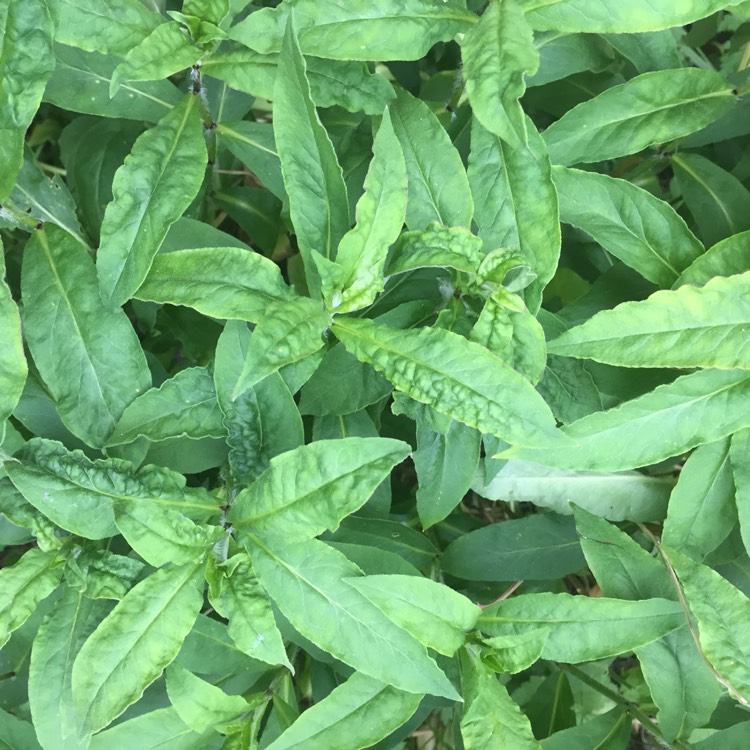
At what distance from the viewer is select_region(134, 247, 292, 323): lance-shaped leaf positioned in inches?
42.8

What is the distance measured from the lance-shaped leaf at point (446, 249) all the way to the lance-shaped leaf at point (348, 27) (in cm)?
29

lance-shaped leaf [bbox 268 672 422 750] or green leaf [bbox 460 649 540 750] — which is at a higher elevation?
green leaf [bbox 460 649 540 750]

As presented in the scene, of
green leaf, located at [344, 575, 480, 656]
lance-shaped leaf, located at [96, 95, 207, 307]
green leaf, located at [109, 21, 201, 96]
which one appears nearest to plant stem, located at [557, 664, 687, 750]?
green leaf, located at [344, 575, 480, 656]

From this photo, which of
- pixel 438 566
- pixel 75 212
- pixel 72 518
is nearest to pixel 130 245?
pixel 72 518

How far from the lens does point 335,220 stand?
1.13 m

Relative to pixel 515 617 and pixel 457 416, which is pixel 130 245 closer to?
pixel 457 416

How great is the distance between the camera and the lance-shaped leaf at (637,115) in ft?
4.15

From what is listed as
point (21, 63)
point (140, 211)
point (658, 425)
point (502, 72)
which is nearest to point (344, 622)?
point (658, 425)

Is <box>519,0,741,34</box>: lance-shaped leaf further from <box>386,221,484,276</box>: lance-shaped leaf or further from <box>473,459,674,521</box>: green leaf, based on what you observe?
<box>473,459,674,521</box>: green leaf

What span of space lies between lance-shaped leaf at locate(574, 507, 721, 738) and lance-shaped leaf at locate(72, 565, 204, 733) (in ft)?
2.56

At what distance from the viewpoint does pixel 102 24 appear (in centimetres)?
111

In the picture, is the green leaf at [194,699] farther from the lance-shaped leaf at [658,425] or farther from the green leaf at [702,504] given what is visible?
the green leaf at [702,504]

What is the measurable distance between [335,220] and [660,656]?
1.03 m

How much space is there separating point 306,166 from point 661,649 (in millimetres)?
1120
